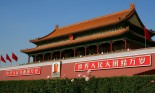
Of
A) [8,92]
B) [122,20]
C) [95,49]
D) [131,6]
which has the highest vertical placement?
[131,6]

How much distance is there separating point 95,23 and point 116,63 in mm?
11341

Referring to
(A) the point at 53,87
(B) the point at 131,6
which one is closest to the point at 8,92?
(A) the point at 53,87

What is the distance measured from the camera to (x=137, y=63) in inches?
945

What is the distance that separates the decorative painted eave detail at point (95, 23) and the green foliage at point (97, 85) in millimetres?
12550

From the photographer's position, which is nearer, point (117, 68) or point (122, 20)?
point (117, 68)

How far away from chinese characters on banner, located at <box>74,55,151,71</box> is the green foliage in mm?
7262

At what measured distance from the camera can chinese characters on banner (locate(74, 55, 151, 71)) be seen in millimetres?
23655

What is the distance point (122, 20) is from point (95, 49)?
5.00 meters

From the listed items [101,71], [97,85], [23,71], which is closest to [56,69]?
[101,71]

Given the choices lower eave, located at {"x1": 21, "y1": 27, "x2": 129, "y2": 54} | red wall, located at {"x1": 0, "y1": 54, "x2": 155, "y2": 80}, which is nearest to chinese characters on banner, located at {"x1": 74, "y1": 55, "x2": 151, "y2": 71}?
red wall, located at {"x1": 0, "y1": 54, "x2": 155, "y2": 80}

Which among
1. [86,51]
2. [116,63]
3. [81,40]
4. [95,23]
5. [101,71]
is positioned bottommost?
[101,71]

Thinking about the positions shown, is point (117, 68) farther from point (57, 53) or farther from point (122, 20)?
point (57, 53)

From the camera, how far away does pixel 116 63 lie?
25.9m

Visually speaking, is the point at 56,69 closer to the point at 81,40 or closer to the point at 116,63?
the point at 81,40
